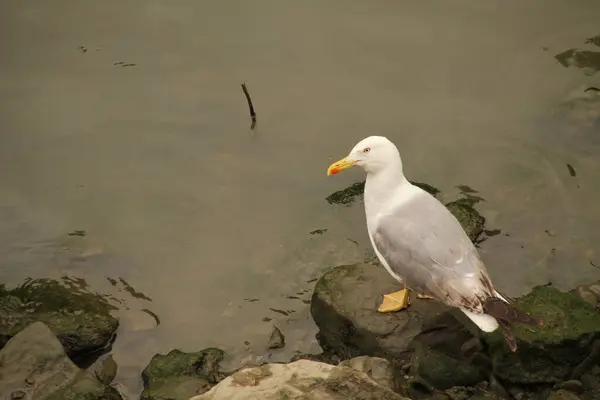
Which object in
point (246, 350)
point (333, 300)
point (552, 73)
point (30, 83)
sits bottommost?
point (246, 350)

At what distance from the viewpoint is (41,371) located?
15.0 ft

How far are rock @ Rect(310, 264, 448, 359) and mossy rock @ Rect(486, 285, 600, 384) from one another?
491 millimetres

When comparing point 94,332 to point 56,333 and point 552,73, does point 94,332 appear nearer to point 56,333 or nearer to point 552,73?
point 56,333

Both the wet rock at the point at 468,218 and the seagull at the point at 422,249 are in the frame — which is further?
the wet rock at the point at 468,218

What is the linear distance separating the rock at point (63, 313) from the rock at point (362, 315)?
1.45 m

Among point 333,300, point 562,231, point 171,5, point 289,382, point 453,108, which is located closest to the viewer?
point 289,382

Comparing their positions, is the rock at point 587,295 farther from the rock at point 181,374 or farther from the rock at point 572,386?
the rock at point 181,374

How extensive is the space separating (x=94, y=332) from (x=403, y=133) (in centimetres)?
297

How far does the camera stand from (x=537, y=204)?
5828 millimetres

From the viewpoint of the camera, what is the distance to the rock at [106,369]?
4.85 metres

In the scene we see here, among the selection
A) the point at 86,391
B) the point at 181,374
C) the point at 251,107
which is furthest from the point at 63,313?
the point at 251,107

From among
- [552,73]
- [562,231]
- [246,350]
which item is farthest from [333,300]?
[552,73]

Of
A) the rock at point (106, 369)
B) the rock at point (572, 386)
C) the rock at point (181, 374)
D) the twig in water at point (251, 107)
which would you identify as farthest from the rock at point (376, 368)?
the twig in water at point (251, 107)

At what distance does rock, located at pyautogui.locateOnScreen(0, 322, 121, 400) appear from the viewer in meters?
4.48
